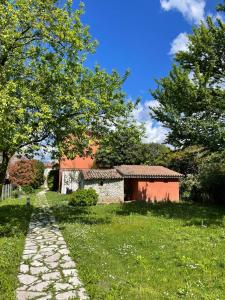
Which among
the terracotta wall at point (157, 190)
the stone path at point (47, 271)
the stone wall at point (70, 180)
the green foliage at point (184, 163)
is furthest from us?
the stone wall at point (70, 180)

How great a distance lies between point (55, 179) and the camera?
59.5 meters

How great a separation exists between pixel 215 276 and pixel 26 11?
13416 mm

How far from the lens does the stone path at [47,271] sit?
28.1 feet

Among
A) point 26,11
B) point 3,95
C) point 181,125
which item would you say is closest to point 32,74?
point 26,11

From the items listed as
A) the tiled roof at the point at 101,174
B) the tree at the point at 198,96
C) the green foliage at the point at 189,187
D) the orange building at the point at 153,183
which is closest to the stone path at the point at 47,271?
the tree at the point at 198,96

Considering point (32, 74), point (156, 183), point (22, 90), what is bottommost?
point (156, 183)

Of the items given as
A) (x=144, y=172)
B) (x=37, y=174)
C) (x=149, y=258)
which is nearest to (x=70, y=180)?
(x=144, y=172)

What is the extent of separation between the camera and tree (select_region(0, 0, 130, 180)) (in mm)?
15203

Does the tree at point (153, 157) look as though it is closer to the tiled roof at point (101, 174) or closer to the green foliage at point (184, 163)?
the green foliage at point (184, 163)

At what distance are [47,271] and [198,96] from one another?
16.6 meters

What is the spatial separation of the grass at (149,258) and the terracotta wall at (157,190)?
20.5 meters

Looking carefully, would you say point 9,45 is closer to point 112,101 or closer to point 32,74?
point 32,74

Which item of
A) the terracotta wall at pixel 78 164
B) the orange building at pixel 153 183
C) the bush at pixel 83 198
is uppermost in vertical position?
the terracotta wall at pixel 78 164

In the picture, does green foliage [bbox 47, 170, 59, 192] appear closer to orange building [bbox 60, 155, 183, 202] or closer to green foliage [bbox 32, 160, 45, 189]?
green foliage [bbox 32, 160, 45, 189]
